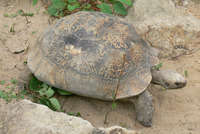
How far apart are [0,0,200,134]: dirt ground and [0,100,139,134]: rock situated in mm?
1034

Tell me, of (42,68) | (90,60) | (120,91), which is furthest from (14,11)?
(120,91)

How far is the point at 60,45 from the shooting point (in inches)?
131

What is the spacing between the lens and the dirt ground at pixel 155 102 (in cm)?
317

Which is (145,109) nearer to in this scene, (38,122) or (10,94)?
(38,122)

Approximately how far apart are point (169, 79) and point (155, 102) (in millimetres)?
496

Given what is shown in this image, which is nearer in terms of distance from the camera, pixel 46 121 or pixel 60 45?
pixel 46 121

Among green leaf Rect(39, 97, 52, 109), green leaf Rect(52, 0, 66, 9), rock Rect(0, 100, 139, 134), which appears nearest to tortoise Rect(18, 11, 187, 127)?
green leaf Rect(39, 97, 52, 109)

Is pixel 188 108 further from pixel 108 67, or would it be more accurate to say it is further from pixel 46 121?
pixel 46 121

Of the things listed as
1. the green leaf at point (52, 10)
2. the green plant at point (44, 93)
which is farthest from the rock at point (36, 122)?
the green leaf at point (52, 10)

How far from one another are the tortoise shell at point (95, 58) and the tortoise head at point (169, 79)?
0.62 ft

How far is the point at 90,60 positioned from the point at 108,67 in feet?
0.84

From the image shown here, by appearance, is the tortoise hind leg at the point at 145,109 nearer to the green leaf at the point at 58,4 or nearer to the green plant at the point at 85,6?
the green plant at the point at 85,6

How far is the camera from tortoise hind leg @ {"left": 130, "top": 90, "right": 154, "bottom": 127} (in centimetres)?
321

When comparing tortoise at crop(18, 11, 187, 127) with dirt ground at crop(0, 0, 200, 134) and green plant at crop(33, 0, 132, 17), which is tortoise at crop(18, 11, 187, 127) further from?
green plant at crop(33, 0, 132, 17)
